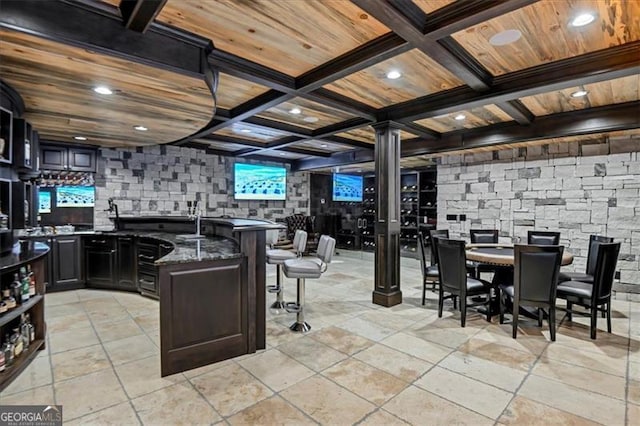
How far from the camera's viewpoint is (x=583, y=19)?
7.18 feet

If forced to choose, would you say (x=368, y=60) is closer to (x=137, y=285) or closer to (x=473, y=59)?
(x=473, y=59)

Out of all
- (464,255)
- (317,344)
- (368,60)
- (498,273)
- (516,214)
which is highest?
(368,60)

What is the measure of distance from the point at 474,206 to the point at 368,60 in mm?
4611

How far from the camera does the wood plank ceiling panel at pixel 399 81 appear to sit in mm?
2869

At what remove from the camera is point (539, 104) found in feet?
13.4

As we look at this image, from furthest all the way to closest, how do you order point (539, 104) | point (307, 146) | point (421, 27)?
point (307, 146) → point (539, 104) → point (421, 27)

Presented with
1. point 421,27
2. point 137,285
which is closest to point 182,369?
point 137,285

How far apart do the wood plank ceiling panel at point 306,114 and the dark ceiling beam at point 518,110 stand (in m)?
1.83

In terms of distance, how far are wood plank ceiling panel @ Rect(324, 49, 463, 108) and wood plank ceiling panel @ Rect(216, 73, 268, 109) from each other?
0.78m

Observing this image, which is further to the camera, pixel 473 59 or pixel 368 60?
pixel 473 59

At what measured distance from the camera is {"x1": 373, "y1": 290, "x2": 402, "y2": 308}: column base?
14.1ft

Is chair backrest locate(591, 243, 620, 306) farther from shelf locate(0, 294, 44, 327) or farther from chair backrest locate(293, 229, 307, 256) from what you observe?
shelf locate(0, 294, 44, 327)

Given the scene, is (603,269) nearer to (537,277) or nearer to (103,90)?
(537,277)

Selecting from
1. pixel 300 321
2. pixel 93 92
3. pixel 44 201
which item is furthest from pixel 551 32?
pixel 44 201
